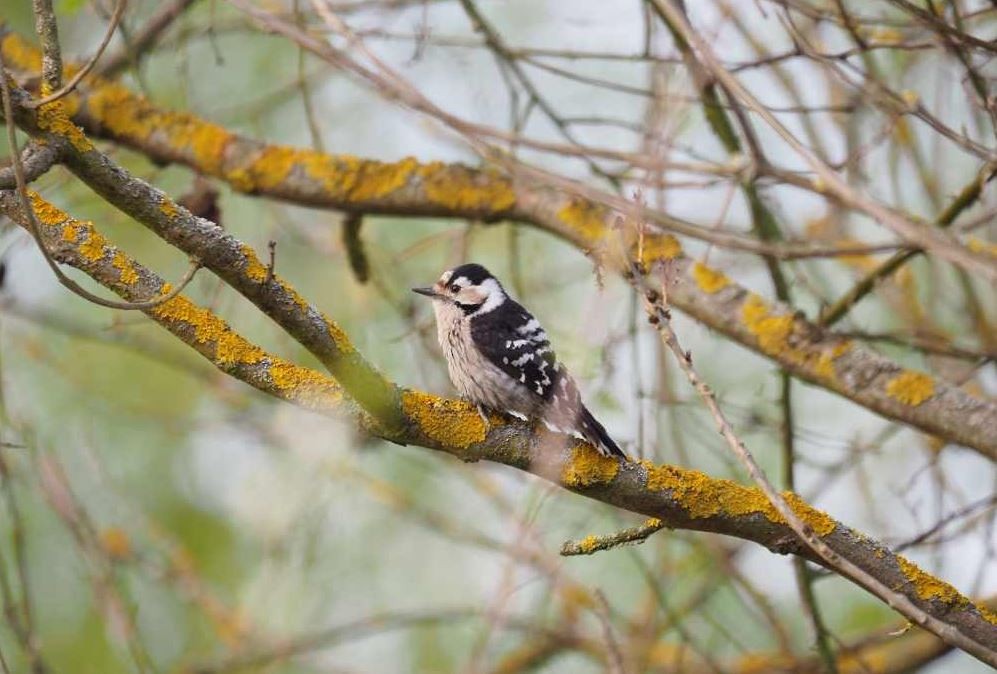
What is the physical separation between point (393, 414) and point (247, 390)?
13.7 feet

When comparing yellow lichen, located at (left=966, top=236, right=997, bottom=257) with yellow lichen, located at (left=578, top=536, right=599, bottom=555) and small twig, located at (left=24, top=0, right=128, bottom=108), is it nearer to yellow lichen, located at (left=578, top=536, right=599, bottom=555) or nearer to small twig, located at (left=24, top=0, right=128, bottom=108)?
yellow lichen, located at (left=578, top=536, right=599, bottom=555)

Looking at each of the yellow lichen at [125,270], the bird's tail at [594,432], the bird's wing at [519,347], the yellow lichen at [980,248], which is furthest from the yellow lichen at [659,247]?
the yellow lichen at [125,270]

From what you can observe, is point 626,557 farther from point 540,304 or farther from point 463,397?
point 463,397

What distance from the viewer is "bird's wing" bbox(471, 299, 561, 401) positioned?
4352mm

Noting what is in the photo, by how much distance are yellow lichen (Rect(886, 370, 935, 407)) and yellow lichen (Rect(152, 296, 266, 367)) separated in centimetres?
221

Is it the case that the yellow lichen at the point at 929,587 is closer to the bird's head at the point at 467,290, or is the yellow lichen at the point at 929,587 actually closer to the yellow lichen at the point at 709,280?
the yellow lichen at the point at 709,280

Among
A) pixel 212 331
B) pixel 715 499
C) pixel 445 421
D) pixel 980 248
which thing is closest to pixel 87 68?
pixel 212 331

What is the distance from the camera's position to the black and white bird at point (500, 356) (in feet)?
12.9

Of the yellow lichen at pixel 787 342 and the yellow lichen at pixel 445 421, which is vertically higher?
the yellow lichen at pixel 787 342

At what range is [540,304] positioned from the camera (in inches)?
255

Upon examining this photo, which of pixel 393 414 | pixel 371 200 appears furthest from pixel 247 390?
pixel 393 414

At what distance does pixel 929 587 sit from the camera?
10.7 feet

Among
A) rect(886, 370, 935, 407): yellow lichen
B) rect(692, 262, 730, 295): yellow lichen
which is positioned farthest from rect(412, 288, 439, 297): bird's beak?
rect(886, 370, 935, 407): yellow lichen

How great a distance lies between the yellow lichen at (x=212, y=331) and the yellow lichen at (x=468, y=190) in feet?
6.67
